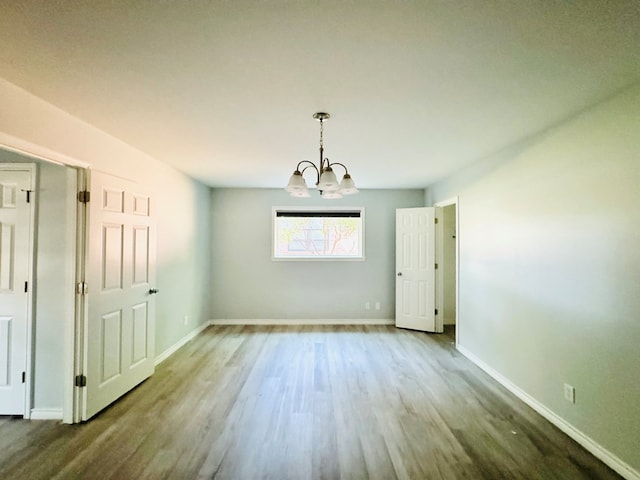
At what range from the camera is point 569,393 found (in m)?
Result: 2.32

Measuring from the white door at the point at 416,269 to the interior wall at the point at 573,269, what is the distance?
1.37 m

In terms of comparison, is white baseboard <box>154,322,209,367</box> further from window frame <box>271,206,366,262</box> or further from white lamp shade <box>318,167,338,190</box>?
white lamp shade <box>318,167,338,190</box>

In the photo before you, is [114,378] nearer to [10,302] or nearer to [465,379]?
[10,302]

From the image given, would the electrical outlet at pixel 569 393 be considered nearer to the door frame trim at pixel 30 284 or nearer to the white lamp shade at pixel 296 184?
the white lamp shade at pixel 296 184

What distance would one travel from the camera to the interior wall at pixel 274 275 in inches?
211

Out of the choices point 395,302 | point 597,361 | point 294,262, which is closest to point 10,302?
point 294,262

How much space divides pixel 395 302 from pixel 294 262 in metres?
1.92

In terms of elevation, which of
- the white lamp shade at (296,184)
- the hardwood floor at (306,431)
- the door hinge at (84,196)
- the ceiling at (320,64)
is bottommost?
the hardwood floor at (306,431)

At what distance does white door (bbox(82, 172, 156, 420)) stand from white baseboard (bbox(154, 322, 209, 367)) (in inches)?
17.4

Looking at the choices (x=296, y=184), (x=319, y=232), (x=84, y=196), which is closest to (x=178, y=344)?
(x=84, y=196)

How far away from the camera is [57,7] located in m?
1.24

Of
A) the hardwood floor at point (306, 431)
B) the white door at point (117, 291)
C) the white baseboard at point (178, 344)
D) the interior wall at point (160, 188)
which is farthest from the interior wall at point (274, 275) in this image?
the white door at point (117, 291)

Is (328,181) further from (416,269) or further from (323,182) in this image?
(416,269)

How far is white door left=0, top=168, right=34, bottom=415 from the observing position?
2461 millimetres
